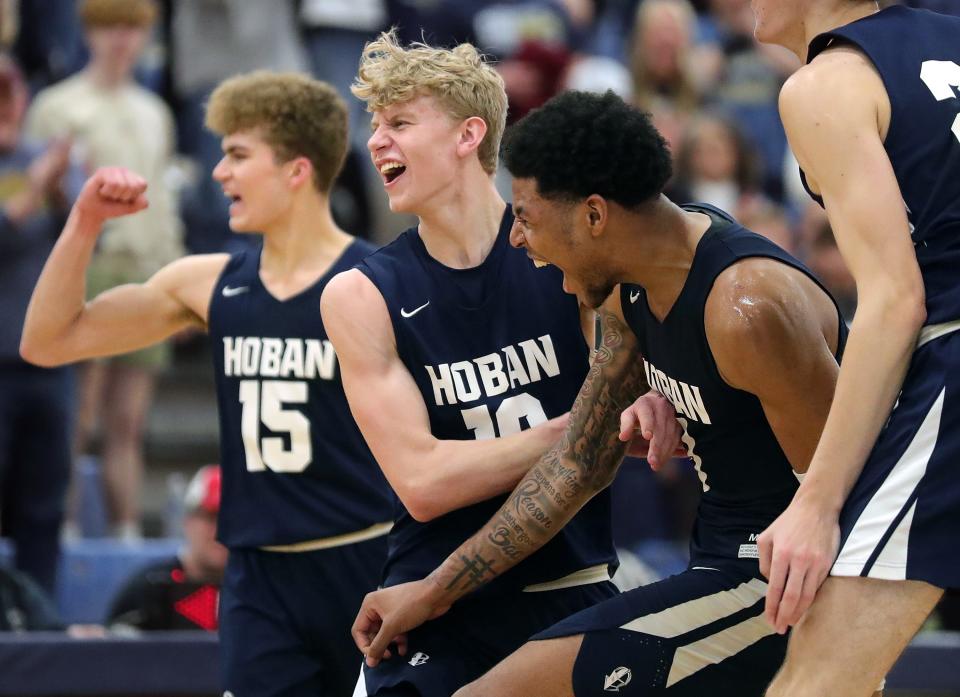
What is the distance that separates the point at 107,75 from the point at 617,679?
5951mm

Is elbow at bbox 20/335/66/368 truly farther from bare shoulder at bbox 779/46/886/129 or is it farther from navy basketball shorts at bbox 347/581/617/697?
bare shoulder at bbox 779/46/886/129

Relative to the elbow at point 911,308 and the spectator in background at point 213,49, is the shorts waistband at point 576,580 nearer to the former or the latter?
the elbow at point 911,308

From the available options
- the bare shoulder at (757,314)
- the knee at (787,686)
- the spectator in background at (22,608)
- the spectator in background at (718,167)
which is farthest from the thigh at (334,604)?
the spectator in background at (718,167)

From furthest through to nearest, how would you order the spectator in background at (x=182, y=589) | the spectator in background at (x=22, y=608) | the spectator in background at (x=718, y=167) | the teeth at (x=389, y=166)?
the spectator in background at (x=718, y=167)
the spectator in background at (x=182, y=589)
the spectator in background at (x=22, y=608)
the teeth at (x=389, y=166)

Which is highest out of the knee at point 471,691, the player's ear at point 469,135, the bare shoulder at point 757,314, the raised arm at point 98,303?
the player's ear at point 469,135

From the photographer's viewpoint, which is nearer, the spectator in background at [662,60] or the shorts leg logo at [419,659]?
the shorts leg logo at [419,659]

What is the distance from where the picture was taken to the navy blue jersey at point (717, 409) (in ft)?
11.9

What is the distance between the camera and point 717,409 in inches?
145

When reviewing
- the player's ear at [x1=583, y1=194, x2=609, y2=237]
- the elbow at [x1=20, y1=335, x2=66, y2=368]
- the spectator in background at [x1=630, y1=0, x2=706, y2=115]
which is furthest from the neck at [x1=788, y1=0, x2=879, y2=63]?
the spectator in background at [x1=630, y1=0, x2=706, y2=115]

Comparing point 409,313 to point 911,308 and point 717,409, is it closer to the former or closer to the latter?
point 717,409

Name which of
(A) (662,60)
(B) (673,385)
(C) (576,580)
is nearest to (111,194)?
(C) (576,580)

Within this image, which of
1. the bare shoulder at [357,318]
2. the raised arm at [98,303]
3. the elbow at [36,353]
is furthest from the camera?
the elbow at [36,353]

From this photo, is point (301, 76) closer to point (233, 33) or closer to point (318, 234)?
point (318, 234)

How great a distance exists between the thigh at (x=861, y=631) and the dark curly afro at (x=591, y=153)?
45.7 inches
